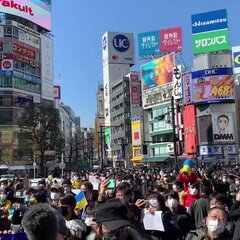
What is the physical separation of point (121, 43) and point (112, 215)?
119 meters

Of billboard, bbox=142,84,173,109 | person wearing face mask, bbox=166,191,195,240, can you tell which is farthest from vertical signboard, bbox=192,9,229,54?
person wearing face mask, bbox=166,191,195,240

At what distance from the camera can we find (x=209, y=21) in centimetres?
7331

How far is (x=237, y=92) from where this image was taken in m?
72.3

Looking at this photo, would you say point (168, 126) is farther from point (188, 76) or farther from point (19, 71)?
point (19, 71)

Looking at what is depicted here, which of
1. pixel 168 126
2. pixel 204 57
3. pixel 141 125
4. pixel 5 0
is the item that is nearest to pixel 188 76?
pixel 204 57

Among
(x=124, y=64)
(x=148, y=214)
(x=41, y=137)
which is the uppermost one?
(x=124, y=64)

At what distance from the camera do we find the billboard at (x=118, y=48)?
118 meters

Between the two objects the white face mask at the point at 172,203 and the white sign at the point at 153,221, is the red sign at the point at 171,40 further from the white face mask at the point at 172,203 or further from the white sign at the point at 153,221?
the white sign at the point at 153,221

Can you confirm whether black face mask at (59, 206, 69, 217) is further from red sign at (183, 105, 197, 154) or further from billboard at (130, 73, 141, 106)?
billboard at (130, 73, 141, 106)

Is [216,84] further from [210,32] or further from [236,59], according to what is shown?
[210,32]

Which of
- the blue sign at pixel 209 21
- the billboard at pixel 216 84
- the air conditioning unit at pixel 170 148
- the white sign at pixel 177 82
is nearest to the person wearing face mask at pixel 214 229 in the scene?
the billboard at pixel 216 84

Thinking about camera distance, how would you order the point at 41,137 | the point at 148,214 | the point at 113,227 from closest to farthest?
1. the point at 113,227
2. the point at 148,214
3. the point at 41,137

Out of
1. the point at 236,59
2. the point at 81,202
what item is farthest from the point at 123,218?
the point at 236,59

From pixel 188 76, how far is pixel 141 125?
71.8 ft
